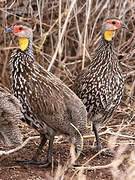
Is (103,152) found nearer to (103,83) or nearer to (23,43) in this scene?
(103,83)

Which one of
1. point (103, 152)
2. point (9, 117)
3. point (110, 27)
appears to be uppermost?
point (110, 27)

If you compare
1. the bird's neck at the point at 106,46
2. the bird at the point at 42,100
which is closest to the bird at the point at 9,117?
the bird at the point at 42,100

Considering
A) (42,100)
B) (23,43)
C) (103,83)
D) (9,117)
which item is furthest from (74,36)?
(9,117)

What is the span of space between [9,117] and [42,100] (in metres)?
0.46

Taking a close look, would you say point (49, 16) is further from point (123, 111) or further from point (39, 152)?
point (39, 152)

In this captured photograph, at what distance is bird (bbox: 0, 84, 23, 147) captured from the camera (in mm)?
3824

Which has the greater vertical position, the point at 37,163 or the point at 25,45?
the point at 25,45

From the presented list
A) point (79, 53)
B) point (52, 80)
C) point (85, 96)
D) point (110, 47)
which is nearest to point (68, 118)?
point (52, 80)

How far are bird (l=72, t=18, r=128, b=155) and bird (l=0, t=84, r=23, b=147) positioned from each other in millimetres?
1154

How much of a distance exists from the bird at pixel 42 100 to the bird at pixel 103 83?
0.56 m

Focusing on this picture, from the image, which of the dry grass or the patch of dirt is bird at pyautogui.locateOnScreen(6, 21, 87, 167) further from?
the dry grass

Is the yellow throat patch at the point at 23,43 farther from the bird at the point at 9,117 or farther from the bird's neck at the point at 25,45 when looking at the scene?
the bird at the point at 9,117

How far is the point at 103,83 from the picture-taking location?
4926 mm

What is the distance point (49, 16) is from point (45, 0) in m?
0.31
